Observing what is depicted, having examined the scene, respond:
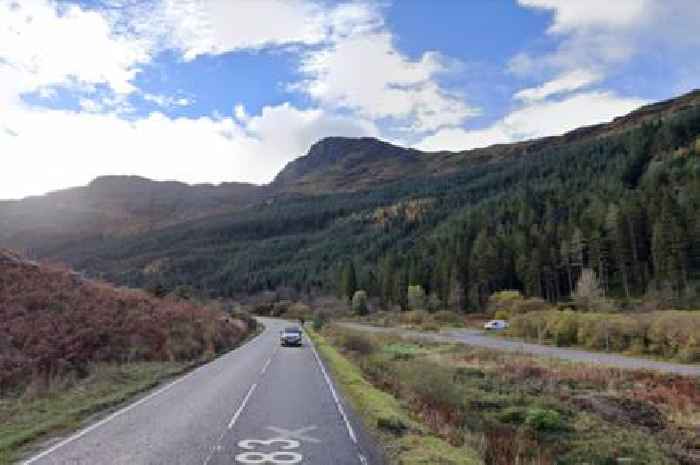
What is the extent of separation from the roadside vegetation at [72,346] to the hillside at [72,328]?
0.13ft

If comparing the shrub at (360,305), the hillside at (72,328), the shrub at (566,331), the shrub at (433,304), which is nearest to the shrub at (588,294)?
the shrub at (566,331)

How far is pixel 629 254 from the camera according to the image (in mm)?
96188

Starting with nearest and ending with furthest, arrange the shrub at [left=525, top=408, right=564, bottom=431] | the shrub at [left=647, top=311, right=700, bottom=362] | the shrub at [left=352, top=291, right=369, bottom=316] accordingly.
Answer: the shrub at [left=525, top=408, right=564, bottom=431] < the shrub at [left=647, top=311, right=700, bottom=362] < the shrub at [left=352, top=291, right=369, bottom=316]

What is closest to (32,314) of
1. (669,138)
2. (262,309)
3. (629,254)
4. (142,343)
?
(142,343)

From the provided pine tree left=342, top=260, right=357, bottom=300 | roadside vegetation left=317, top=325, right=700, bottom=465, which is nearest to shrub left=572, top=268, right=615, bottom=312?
roadside vegetation left=317, top=325, right=700, bottom=465

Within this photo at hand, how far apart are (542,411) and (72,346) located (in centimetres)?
1764

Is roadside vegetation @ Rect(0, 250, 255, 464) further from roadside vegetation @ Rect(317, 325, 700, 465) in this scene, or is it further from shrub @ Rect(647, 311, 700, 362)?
shrub @ Rect(647, 311, 700, 362)

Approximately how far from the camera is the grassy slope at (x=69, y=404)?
12945 millimetres

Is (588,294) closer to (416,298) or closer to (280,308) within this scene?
(416,298)

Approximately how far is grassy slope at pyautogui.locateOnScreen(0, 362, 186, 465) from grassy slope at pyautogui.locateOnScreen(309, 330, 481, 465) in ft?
21.3

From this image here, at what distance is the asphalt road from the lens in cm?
1083

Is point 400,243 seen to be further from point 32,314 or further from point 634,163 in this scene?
point 32,314

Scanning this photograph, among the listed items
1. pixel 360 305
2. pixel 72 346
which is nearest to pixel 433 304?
pixel 360 305

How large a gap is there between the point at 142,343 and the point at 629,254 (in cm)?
8310
